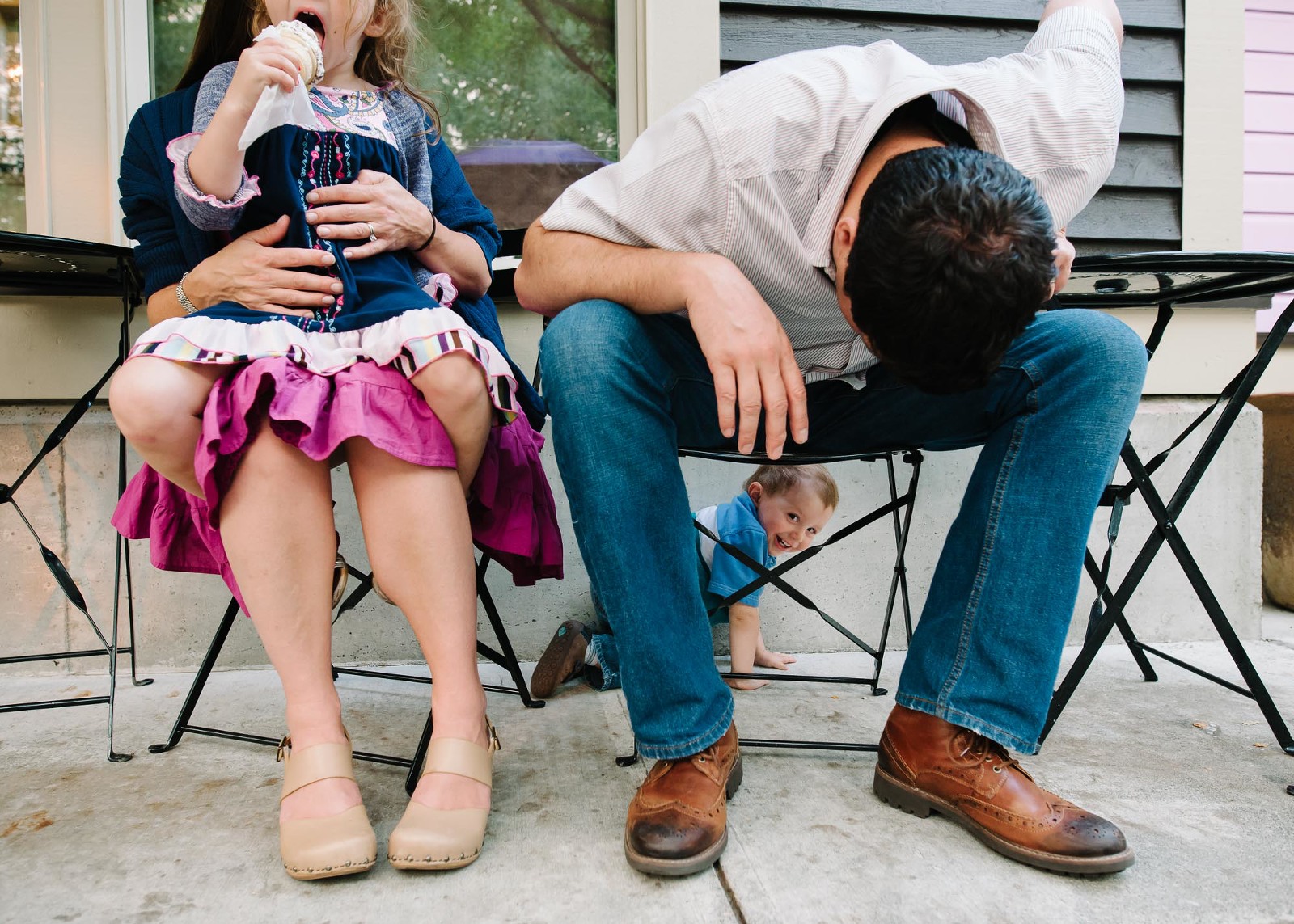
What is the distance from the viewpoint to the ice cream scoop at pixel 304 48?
127cm

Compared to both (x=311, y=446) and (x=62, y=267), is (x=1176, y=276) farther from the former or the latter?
(x=62, y=267)

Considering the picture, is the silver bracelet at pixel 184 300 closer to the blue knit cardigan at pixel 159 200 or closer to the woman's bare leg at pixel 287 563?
the blue knit cardigan at pixel 159 200

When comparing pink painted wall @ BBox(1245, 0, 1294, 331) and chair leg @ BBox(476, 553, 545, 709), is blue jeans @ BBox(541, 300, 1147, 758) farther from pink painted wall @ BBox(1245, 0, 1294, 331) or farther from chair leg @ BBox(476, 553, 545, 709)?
pink painted wall @ BBox(1245, 0, 1294, 331)

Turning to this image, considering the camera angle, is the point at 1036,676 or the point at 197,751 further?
the point at 197,751

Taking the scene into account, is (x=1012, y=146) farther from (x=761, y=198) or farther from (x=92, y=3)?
(x=92, y=3)

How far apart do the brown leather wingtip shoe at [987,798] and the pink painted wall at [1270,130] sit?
3436 millimetres

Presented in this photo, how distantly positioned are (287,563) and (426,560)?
19 cm

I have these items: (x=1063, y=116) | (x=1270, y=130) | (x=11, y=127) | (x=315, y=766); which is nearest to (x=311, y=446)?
(x=315, y=766)

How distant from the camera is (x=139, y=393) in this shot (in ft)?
3.80

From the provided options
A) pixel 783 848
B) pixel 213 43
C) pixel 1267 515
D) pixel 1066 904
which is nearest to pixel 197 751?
pixel 783 848

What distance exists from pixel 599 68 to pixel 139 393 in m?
1.77

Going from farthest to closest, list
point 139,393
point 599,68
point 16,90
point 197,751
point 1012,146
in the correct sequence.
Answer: point 599,68, point 16,90, point 197,751, point 1012,146, point 139,393

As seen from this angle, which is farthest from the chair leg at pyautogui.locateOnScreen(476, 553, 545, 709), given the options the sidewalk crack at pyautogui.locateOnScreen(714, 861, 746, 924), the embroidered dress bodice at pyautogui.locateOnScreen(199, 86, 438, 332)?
the sidewalk crack at pyautogui.locateOnScreen(714, 861, 746, 924)

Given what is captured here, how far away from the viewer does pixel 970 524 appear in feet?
4.22
